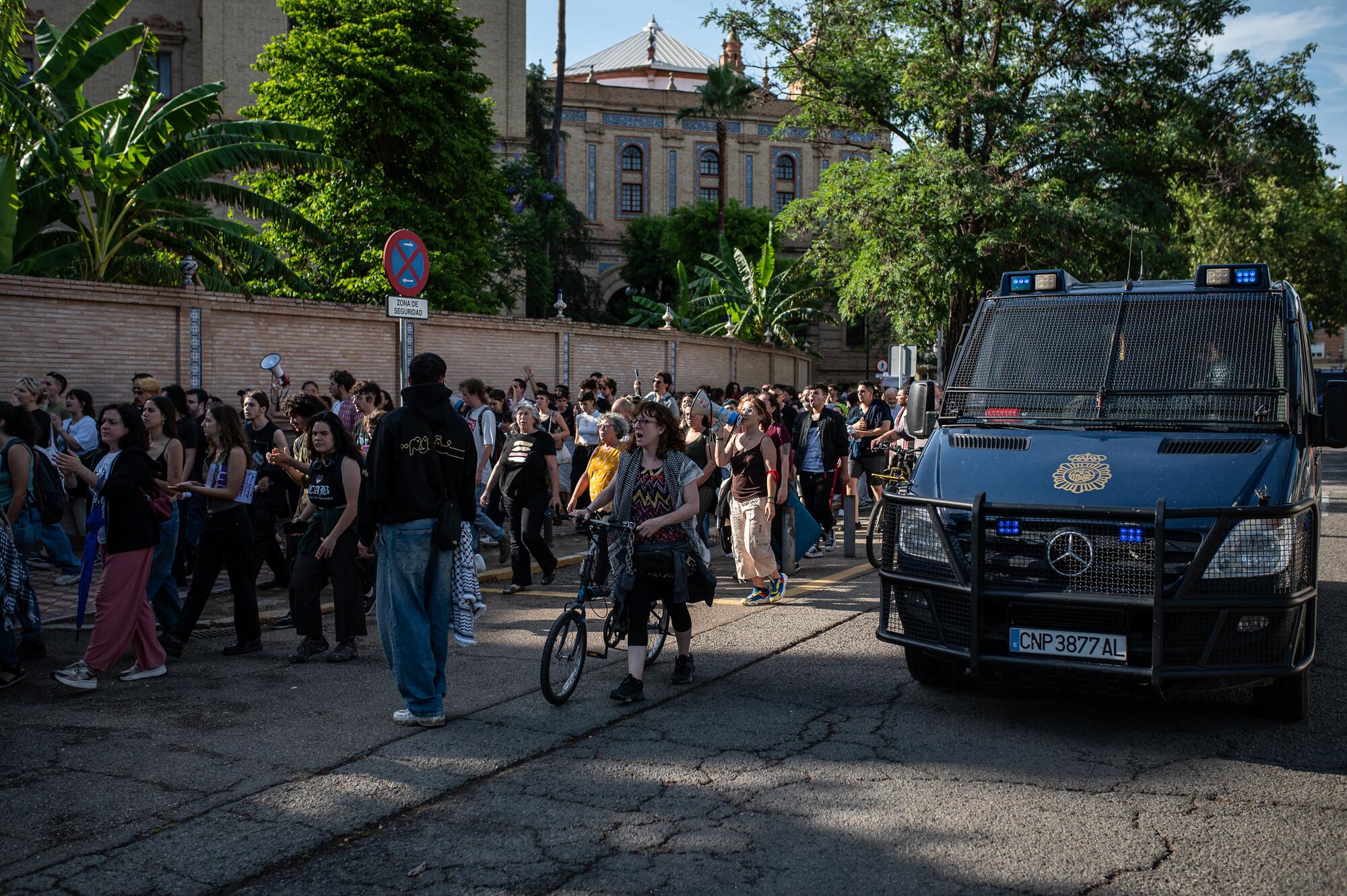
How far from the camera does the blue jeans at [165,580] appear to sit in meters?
7.89

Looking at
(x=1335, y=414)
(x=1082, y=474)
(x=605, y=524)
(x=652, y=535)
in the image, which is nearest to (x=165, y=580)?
(x=605, y=524)

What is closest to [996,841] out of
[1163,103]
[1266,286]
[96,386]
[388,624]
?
[388,624]

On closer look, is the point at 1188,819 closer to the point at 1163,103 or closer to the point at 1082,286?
the point at 1082,286

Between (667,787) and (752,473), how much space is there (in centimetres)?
514

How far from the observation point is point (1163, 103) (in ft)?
94.0

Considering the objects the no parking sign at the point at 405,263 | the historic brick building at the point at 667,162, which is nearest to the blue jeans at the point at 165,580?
the no parking sign at the point at 405,263

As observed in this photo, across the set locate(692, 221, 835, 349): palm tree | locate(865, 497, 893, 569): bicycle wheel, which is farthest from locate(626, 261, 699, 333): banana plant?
locate(865, 497, 893, 569): bicycle wheel

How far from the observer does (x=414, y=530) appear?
636 centimetres

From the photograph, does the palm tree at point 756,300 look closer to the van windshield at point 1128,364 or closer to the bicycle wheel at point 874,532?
the bicycle wheel at point 874,532

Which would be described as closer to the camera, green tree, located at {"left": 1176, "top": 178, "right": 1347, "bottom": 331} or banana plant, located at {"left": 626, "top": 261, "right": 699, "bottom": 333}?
green tree, located at {"left": 1176, "top": 178, "right": 1347, "bottom": 331}

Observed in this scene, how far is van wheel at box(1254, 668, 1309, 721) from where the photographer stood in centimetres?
608

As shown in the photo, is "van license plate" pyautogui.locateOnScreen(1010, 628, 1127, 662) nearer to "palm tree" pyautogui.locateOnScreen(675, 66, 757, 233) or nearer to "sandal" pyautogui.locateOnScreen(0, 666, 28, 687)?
"sandal" pyautogui.locateOnScreen(0, 666, 28, 687)

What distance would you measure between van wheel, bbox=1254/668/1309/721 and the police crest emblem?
138 centimetres

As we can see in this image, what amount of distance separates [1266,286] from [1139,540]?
2.51m
